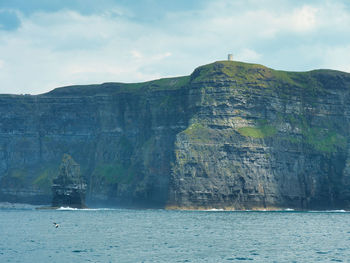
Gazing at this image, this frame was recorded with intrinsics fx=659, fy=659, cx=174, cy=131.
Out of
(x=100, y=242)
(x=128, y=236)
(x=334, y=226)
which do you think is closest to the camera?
(x=100, y=242)

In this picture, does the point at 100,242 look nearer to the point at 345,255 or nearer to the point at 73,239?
the point at 73,239

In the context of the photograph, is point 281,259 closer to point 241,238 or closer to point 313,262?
point 313,262

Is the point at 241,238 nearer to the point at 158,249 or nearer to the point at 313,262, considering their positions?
the point at 158,249

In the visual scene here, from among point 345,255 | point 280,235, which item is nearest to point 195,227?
point 280,235

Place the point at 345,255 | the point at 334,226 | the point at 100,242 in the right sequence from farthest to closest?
Result: the point at 334,226 → the point at 100,242 → the point at 345,255

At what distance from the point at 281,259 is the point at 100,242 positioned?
3065 cm

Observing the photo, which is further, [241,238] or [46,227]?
[46,227]

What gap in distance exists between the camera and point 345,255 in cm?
8450

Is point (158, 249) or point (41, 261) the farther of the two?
point (158, 249)

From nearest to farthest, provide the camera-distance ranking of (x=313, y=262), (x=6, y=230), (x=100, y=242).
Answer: (x=313, y=262) → (x=100, y=242) → (x=6, y=230)

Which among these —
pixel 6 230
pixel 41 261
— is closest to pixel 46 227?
pixel 6 230

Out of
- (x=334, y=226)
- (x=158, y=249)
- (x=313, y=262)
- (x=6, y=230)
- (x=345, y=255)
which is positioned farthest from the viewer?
(x=334, y=226)

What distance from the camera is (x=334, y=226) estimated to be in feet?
447

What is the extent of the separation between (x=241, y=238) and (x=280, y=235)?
28.8ft
